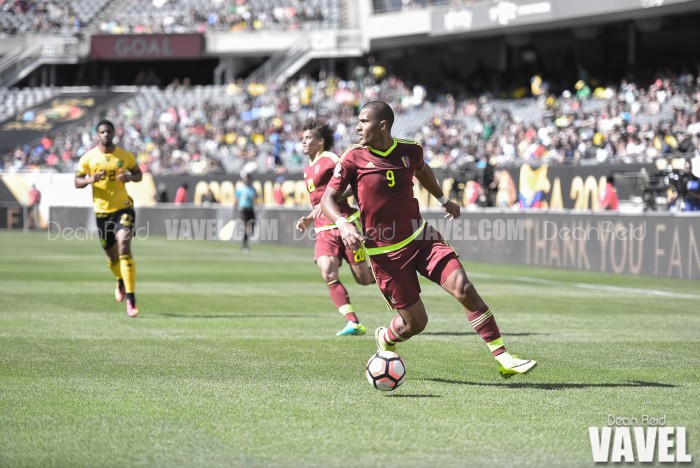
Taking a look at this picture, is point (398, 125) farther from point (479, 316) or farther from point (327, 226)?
point (479, 316)

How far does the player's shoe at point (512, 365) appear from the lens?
976 centimetres

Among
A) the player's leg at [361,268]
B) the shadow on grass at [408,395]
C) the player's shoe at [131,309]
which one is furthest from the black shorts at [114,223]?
the shadow on grass at [408,395]

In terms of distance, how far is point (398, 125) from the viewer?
51219mm

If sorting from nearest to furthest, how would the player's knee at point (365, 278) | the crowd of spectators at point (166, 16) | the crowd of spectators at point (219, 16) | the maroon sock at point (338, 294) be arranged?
the player's knee at point (365, 278) → the maroon sock at point (338, 294) → the crowd of spectators at point (219, 16) → the crowd of spectators at point (166, 16)

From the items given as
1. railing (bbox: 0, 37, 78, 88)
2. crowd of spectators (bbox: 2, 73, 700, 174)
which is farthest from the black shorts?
railing (bbox: 0, 37, 78, 88)

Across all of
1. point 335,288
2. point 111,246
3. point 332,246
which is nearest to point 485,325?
point 335,288

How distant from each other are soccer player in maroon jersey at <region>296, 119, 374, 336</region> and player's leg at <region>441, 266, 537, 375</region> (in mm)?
3883

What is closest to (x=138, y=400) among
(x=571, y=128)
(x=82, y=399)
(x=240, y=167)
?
(x=82, y=399)

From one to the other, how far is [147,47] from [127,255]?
50.7 metres

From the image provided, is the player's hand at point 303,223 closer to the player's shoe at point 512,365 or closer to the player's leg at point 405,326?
the player's leg at point 405,326

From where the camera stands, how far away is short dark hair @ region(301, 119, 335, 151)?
45.9 feet

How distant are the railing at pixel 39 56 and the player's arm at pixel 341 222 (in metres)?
58.0

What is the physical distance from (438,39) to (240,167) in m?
10.8

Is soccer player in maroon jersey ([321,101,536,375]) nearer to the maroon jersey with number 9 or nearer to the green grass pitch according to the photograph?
the maroon jersey with number 9
